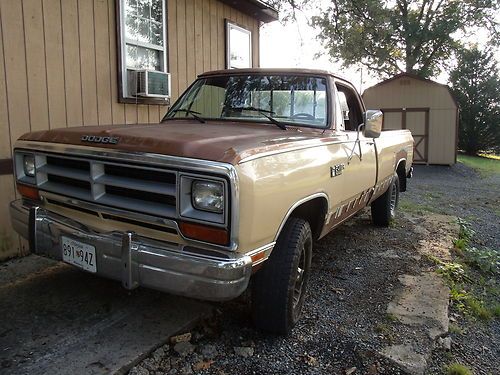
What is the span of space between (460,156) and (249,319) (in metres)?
21.2

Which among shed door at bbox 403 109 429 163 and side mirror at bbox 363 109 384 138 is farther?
shed door at bbox 403 109 429 163

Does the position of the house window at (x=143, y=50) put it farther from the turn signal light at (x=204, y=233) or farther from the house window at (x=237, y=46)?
the turn signal light at (x=204, y=233)

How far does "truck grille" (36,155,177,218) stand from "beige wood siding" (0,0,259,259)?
1.53 meters

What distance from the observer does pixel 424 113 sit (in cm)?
1684

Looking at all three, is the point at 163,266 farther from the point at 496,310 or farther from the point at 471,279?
the point at 471,279

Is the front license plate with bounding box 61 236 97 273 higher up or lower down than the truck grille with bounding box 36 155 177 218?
lower down

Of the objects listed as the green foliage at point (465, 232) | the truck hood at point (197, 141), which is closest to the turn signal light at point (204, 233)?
the truck hood at point (197, 141)

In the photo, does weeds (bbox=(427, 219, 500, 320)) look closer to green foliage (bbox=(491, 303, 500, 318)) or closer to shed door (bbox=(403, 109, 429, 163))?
green foliage (bbox=(491, 303, 500, 318))

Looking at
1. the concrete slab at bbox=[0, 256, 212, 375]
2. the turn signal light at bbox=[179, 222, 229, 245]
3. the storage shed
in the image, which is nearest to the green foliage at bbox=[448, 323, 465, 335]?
the concrete slab at bbox=[0, 256, 212, 375]

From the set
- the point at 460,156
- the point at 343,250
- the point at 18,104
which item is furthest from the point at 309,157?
the point at 460,156

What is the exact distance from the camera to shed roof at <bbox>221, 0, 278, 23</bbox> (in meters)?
7.43

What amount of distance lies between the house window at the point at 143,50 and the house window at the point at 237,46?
5.75 ft

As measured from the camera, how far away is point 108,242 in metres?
2.51

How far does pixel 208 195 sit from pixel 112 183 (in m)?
0.68
